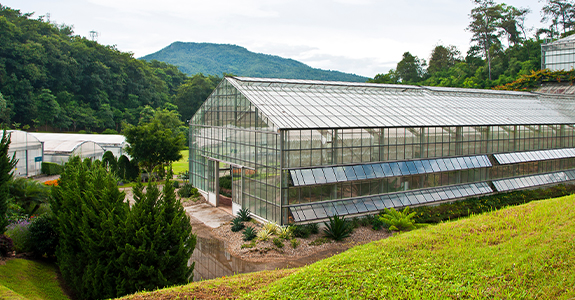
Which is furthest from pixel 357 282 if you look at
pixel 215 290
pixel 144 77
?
pixel 144 77

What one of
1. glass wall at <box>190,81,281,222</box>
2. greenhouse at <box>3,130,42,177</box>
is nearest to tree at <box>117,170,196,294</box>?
glass wall at <box>190,81,281,222</box>

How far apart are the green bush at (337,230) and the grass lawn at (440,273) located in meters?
5.75

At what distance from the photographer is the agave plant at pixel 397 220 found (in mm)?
17906

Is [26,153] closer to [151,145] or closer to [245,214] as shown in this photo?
[151,145]

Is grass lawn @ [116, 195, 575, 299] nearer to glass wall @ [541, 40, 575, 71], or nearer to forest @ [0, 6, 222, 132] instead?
glass wall @ [541, 40, 575, 71]

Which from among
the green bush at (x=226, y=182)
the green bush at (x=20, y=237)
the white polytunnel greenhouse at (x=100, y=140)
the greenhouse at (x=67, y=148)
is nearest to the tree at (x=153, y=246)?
the green bush at (x=20, y=237)

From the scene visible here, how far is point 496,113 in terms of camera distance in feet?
93.5

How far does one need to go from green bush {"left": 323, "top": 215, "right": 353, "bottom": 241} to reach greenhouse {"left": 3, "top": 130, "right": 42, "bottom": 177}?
28.8 meters

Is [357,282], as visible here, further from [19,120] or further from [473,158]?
[19,120]

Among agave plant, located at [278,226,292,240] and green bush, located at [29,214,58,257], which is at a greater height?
green bush, located at [29,214,58,257]

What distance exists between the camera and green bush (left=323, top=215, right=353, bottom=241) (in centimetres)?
1766

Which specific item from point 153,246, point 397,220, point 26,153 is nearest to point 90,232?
point 153,246

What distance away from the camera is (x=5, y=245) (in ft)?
45.3

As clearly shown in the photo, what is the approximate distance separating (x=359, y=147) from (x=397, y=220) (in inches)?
179
